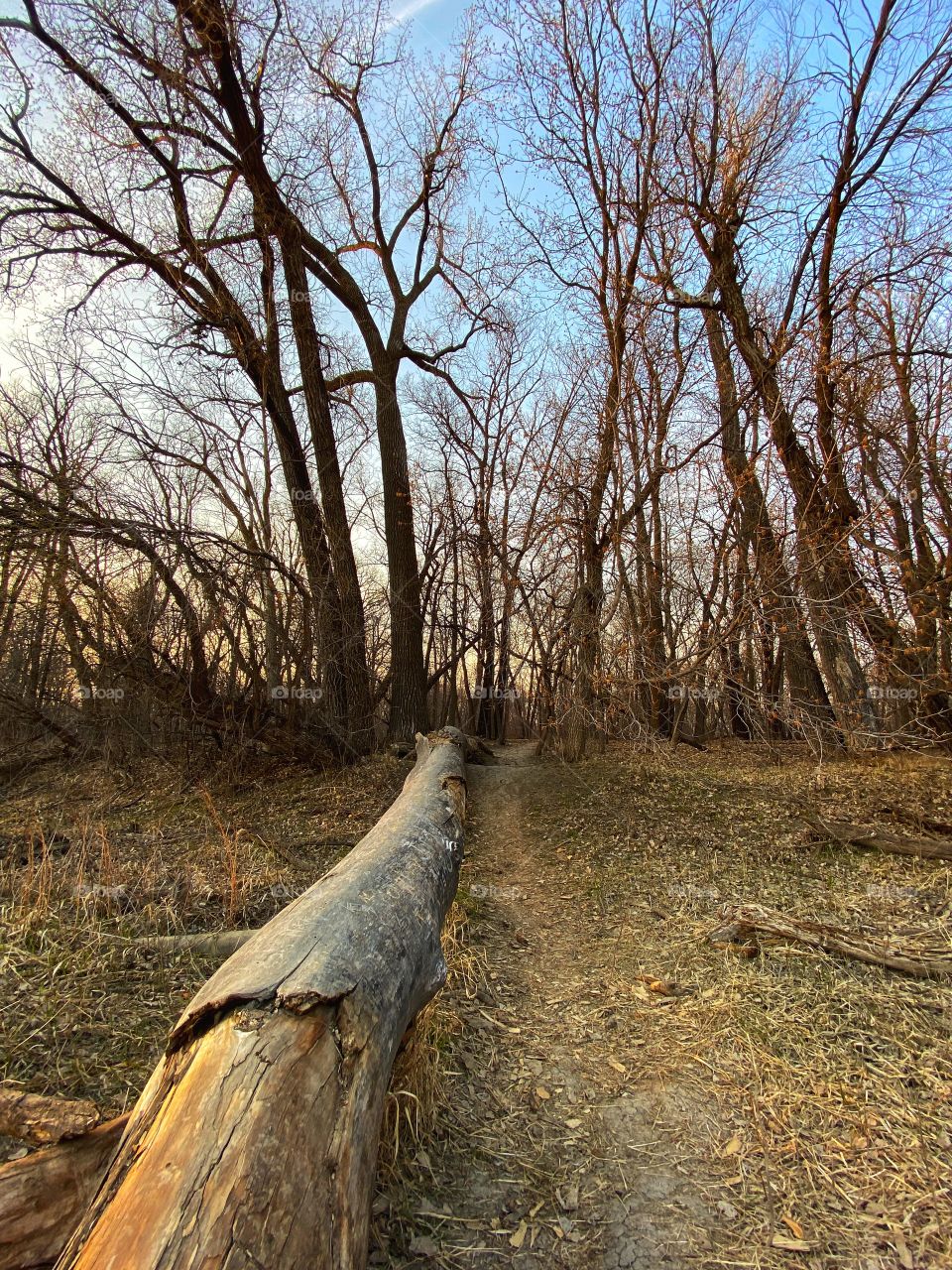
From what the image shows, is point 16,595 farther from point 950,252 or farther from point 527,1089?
point 950,252

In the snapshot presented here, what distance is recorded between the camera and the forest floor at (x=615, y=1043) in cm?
173

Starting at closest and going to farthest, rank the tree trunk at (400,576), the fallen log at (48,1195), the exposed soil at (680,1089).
→ the fallen log at (48,1195), the exposed soil at (680,1089), the tree trunk at (400,576)

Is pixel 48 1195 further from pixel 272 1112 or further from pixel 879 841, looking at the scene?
pixel 879 841

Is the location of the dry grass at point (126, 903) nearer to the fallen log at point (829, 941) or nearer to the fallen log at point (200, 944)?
the fallen log at point (200, 944)

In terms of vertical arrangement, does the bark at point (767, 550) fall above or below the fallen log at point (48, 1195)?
above

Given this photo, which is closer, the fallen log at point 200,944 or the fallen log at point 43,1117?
the fallen log at point 43,1117

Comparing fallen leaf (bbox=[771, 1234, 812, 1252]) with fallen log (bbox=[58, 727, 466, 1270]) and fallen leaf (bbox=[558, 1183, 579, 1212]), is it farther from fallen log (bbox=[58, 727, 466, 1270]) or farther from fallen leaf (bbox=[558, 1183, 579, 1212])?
fallen log (bbox=[58, 727, 466, 1270])

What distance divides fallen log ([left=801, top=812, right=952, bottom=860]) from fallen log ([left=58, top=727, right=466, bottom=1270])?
3.67 m

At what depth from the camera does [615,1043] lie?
2592mm

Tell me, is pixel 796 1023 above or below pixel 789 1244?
above

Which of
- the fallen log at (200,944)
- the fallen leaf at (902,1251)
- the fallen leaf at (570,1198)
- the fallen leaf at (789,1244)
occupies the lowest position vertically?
the fallen leaf at (570,1198)

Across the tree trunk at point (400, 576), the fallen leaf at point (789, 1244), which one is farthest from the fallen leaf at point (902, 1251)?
the tree trunk at point (400, 576)

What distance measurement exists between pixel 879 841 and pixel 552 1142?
3.55 metres

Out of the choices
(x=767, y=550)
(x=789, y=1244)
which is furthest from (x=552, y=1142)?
(x=767, y=550)
